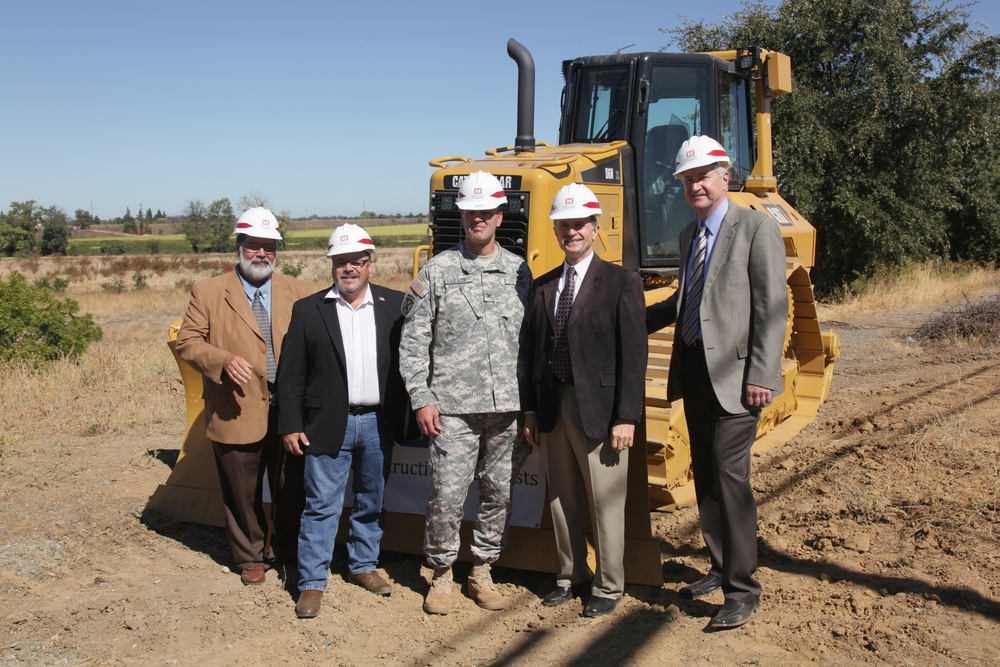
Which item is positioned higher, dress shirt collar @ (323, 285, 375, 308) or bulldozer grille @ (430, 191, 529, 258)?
bulldozer grille @ (430, 191, 529, 258)

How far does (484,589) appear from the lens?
188 inches

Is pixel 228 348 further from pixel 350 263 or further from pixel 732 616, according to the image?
pixel 732 616

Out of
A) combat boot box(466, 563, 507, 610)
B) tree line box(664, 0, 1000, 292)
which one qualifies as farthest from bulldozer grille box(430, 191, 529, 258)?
tree line box(664, 0, 1000, 292)

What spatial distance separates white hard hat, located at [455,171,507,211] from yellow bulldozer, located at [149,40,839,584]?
139 cm

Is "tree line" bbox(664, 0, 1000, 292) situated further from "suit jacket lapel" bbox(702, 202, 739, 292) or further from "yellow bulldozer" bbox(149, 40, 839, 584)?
"suit jacket lapel" bbox(702, 202, 739, 292)

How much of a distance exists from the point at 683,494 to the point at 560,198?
2.54 meters

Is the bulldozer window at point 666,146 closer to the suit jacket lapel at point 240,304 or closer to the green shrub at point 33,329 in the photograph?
A: the suit jacket lapel at point 240,304

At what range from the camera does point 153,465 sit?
7.36 m

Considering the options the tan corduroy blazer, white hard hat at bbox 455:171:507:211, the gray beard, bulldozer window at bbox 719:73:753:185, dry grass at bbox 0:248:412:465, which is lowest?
dry grass at bbox 0:248:412:465

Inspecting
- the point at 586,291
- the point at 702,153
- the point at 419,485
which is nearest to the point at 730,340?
the point at 586,291

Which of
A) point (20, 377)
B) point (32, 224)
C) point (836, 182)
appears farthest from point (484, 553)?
point (32, 224)

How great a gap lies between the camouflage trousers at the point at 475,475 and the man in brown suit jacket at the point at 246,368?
101 cm

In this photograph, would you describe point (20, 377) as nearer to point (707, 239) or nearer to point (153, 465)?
point (153, 465)

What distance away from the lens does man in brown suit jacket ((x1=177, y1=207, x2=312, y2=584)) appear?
495cm
